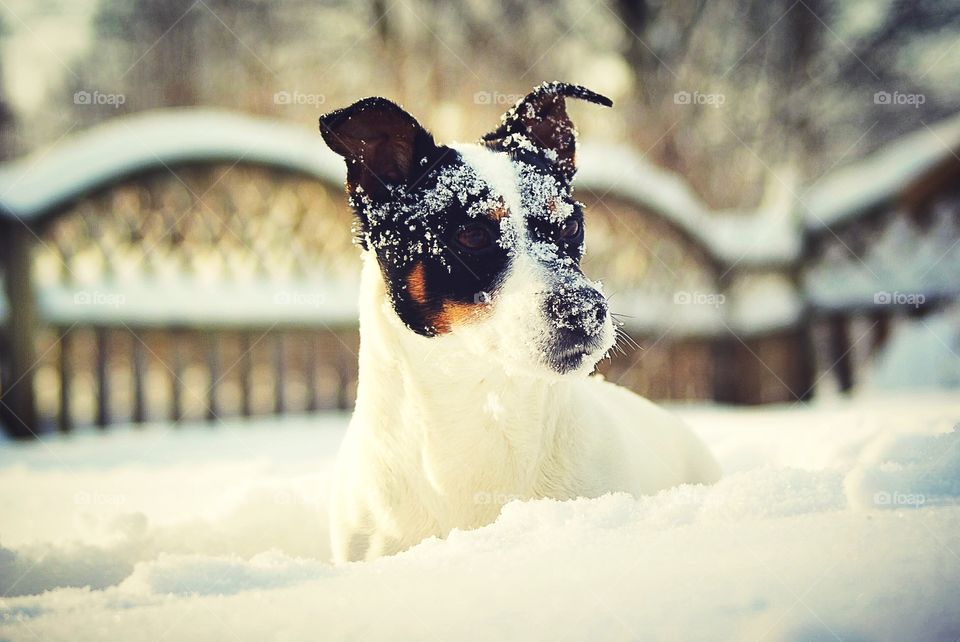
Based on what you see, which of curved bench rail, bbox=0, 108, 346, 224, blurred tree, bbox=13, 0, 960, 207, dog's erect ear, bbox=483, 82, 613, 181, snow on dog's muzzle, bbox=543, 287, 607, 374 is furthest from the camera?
blurred tree, bbox=13, 0, 960, 207

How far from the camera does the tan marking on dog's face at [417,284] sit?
7.30 ft

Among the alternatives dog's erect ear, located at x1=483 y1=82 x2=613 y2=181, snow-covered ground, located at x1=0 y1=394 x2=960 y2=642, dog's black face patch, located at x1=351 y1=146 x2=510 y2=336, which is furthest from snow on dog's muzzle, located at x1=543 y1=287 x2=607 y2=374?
dog's erect ear, located at x1=483 y1=82 x2=613 y2=181

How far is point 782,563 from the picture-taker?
1.51m

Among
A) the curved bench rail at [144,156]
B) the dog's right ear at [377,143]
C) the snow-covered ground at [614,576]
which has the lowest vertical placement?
the snow-covered ground at [614,576]

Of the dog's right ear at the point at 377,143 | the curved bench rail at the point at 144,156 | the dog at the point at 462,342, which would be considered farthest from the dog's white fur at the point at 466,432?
the curved bench rail at the point at 144,156

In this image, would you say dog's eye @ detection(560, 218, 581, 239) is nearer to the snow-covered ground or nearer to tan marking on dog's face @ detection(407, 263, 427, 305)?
Result: tan marking on dog's face @ detection(407, 263, 427, 305)

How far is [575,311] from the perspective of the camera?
207 centimetres

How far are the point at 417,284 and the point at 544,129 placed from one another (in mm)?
873

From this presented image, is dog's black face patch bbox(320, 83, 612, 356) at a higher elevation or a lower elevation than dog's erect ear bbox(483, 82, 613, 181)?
lower

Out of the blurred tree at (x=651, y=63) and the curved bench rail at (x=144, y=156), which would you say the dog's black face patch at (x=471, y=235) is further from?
the blurred tree at (x=651, y=63)

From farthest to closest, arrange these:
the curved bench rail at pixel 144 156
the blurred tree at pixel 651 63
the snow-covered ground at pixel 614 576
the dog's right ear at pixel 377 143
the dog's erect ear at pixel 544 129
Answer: the blurred tree at pixel 651 63 → the curved bench rail at pixel 144 156 → the dog's erect ear at pixel 544 129 → the dog's right ear at pixel 377 143 → the snow-covered ground at pixel 614 576

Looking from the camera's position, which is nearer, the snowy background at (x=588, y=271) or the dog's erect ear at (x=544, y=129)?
the snowy background at (x=588, y=271)

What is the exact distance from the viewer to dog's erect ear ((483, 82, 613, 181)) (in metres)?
2.56

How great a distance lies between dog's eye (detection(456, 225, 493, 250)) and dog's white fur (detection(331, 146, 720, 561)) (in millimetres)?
99
